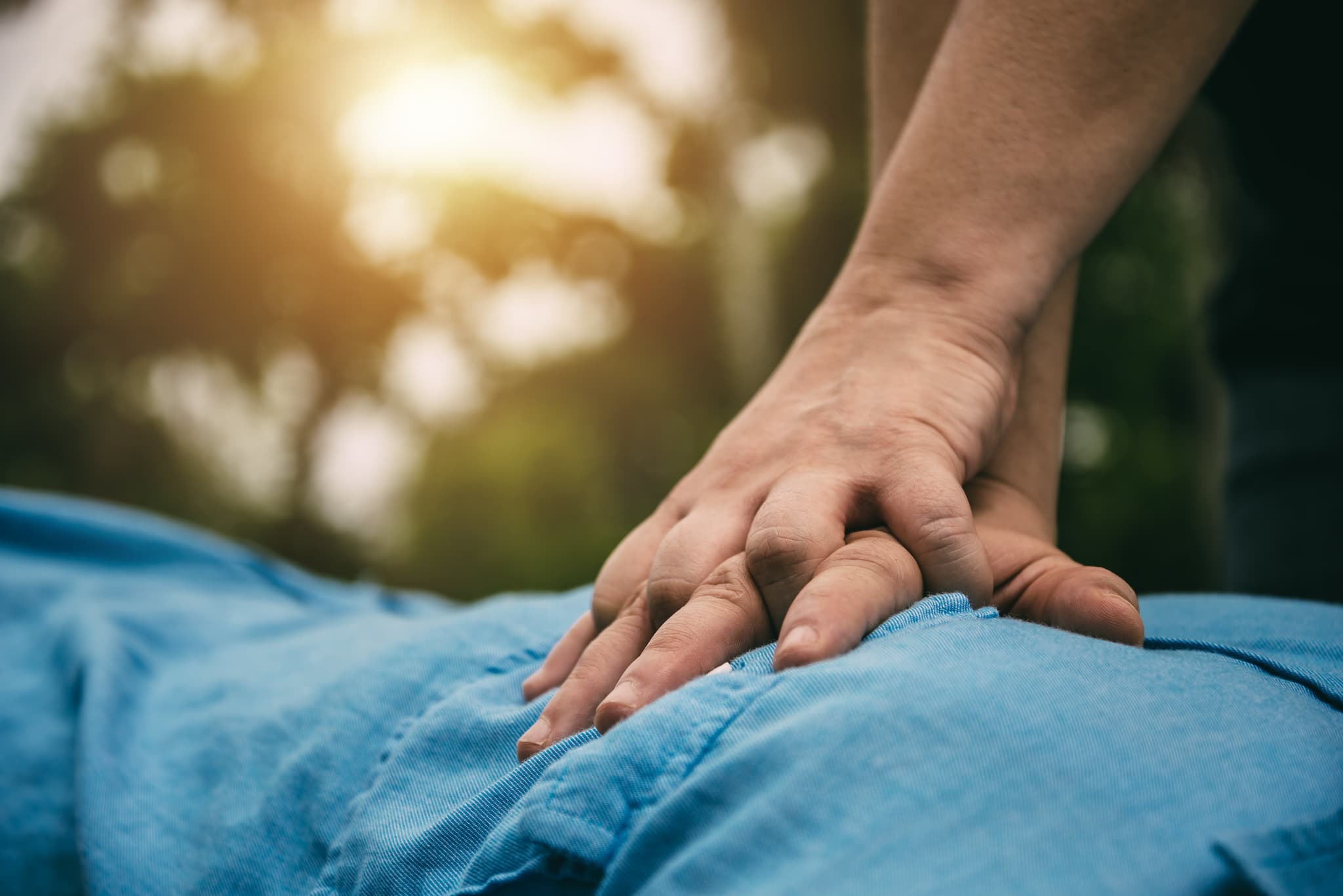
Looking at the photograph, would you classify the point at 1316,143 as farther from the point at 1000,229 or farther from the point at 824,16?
the point at 824,16

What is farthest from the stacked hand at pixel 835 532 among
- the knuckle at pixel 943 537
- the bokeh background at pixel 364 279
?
the bokeh background at pixel 364 279

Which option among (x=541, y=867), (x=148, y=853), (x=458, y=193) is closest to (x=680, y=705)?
(x=541, y=867)

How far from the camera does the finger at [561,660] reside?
846 millimetres

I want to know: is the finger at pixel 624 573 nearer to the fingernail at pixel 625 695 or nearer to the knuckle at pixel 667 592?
the knuckle at pixel 667 592

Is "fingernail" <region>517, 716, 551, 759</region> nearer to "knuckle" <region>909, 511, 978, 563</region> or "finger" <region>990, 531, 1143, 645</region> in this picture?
"knuckle" <region>909, 511, 978, 563</region>

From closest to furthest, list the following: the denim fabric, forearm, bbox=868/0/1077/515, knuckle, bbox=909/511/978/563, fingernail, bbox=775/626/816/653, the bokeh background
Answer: the denim fabric, fingernail, bbox=775/626/816/653, knuckle, bbox=909/511/978/563, forearm, bbox=868/0/1077/515, the bokeh background

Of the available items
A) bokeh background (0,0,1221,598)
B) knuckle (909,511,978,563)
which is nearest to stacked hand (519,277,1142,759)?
knuckle (909,511,978,563)

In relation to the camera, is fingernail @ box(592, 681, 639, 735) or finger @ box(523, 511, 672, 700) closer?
fingernail @ box(592, 681, 639, 735)

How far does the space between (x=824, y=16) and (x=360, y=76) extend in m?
8.29

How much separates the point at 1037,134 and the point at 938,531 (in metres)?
0.44

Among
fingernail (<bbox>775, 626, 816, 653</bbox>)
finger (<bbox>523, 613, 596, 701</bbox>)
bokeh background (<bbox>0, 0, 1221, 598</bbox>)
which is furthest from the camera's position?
bokeh background (<bbox>0, 0, 1221, 598</bbox>)

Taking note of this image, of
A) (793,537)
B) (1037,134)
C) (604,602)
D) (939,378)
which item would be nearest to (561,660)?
(604,602)

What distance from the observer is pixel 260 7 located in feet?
41.9

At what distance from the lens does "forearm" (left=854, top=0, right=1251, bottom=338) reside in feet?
2.89
